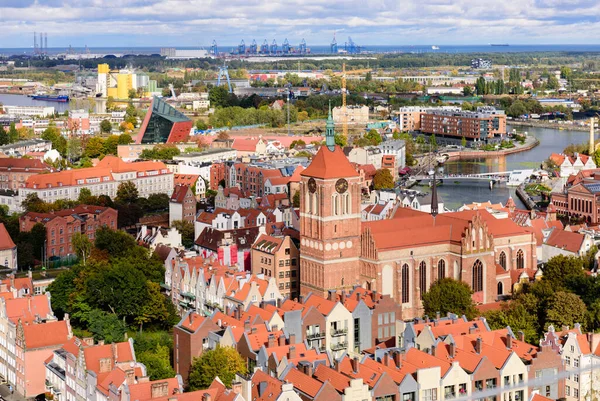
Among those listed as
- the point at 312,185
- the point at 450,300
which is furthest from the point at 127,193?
the point at 450,300

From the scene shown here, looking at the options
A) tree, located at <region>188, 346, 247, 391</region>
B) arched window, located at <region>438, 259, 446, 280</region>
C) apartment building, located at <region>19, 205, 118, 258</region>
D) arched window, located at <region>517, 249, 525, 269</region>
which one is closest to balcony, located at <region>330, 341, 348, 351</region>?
tree, located at <region>188, 346, 247, 391</region>

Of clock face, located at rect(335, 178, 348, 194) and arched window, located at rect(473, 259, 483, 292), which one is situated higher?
clock face, located at rect(335, 178, 348, 194)

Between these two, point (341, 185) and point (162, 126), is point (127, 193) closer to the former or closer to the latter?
point (162, 126)

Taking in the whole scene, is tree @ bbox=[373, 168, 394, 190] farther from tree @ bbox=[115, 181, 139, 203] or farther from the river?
tree @ bbox=[115, 181, 139, 203]

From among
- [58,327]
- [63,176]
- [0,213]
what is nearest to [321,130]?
[63,176]

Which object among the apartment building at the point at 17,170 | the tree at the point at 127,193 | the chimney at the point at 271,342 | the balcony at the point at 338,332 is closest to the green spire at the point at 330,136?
the balcony at the point at 338,332

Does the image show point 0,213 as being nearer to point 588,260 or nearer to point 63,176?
point 63,176

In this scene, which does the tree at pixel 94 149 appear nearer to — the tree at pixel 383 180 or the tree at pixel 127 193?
the tree at pixel 127 193
